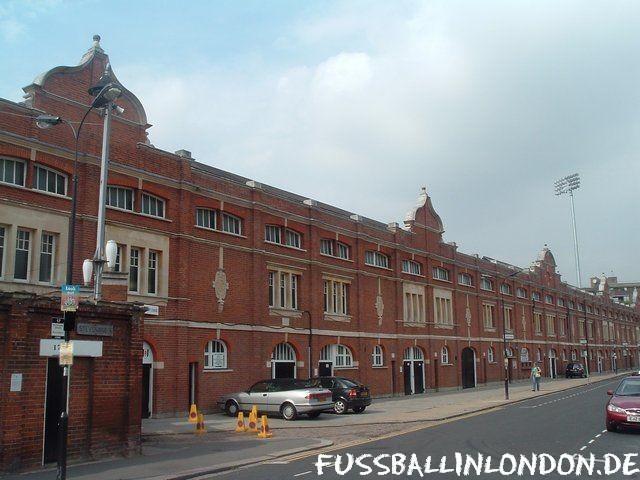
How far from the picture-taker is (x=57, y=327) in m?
13.6

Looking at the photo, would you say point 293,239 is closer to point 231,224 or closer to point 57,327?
point 231,224

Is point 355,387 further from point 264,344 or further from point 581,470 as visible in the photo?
point 581,470

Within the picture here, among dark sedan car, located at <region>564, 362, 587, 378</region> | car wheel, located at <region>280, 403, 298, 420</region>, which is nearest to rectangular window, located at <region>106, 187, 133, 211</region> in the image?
car wheel, located at <region>280, 403, 298, 420</region>

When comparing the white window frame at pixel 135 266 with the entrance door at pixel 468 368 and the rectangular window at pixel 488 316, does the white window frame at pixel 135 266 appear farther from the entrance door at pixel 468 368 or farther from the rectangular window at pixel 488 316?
the rectangular window at pixel 488 316

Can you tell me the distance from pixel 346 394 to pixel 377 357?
13029 millimetres

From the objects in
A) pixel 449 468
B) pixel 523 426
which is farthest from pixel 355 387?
pixel 449 468

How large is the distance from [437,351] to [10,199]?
31831 mm

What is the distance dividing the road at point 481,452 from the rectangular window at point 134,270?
11.9 metres

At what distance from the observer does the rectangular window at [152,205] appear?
2595cm

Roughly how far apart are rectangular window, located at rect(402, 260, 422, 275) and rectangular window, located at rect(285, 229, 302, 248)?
11410mm

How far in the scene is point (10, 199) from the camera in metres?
21.0

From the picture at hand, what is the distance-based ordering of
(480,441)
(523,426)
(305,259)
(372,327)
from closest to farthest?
(480,441)
(523,426)
(305,259)
(372,327)

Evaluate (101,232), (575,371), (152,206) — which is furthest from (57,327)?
(575,371)

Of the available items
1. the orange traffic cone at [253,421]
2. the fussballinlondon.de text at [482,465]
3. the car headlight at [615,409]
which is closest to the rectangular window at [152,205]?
the orange traffic cone at [253,421]
